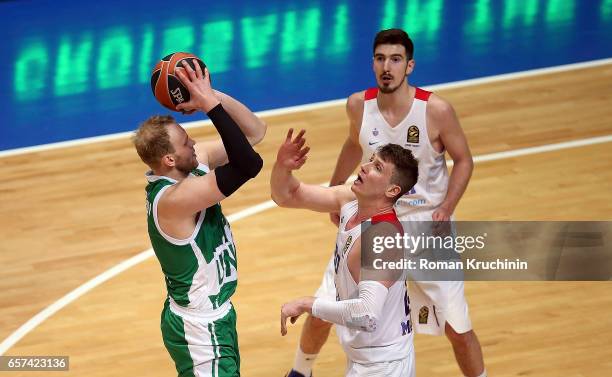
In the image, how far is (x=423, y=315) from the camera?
7090 millimetres

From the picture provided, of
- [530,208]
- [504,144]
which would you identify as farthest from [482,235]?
[504,144]

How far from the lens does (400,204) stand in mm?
7102

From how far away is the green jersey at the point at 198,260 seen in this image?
5828mm

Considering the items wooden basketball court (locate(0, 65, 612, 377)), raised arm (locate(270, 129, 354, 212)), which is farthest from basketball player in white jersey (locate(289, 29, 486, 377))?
raised arm (locate(270, 129, 354, 212))

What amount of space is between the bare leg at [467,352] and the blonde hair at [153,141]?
2.27m

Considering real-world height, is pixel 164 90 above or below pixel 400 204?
above

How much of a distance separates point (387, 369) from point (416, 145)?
165 centimetres

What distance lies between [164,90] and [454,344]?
2511 millimetres

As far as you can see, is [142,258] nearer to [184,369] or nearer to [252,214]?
[252,214]

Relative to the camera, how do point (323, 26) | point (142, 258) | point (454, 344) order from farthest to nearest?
point (323, 26)
point (142, 258)
point (454, 344)

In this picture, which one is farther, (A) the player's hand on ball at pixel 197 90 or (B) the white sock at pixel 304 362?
(B) the white sock at pixel 304 362

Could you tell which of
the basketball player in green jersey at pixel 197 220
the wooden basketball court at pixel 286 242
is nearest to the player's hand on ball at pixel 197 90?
the basketball player in green jersey at pixel 197 220

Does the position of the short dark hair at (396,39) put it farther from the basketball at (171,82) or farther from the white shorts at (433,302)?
the basketball at (171,82)

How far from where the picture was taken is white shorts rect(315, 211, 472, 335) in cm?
696
